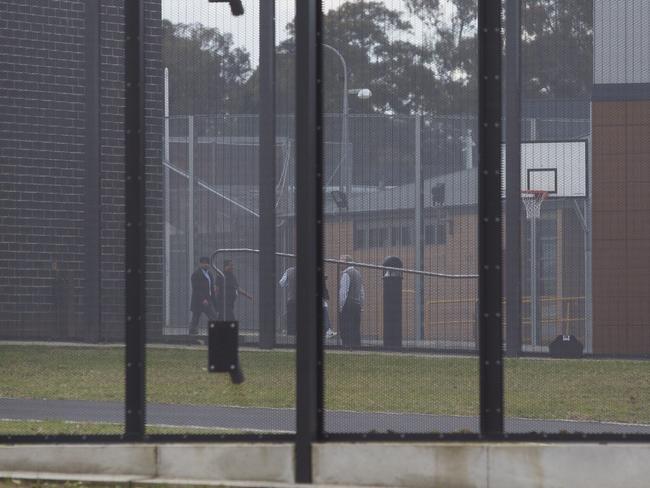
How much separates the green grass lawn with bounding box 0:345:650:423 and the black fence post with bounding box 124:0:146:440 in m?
0.08

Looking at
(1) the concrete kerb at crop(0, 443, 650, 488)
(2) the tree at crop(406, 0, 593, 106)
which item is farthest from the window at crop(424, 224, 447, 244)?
(1) the concrete kerb at crop(0, 443, 650, 488)

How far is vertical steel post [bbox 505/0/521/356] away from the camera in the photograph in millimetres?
8156

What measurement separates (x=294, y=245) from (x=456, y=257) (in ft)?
3.19

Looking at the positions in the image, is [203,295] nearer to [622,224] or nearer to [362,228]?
[362,228]

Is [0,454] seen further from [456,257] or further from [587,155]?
[587,155]

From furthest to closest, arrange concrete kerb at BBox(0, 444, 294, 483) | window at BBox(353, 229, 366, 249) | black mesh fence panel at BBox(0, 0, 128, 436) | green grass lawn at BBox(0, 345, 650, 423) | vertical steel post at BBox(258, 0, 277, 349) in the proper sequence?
black mesh fence panel at BBox(0, 0, 128, 436)
vertical steel post at BBox(258, 0, 277, 349)
window at BBox(353, 229, 366, 249)
green grass lawn at BBox(0, 345, 650, 423)
concrete kerb at BBox(0, 444, 294, 483)

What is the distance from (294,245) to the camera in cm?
840

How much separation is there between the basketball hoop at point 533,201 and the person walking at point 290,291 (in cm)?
143

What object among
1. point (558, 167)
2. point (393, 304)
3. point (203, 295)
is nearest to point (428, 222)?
point (393, 304)

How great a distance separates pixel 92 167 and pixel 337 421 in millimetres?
2299

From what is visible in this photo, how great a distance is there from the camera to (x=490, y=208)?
26.6 feet

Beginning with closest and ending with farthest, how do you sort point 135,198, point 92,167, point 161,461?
point 161,461 → point 135,198 → point 92,167

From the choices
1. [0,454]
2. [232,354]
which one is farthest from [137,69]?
[0,454]

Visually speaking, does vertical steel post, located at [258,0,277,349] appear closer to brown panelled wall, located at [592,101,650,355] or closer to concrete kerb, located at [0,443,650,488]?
concrete kerb, located at [0,443,650,488]
